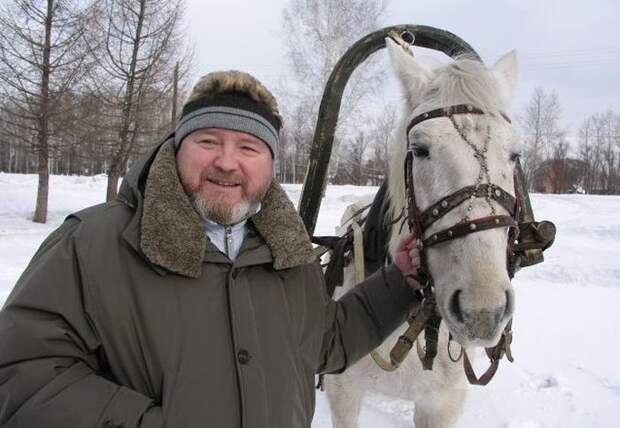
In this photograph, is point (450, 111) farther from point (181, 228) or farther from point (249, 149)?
point (181, 228)

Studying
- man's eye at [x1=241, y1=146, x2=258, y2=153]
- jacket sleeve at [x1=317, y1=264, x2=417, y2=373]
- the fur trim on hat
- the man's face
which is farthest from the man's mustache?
jacket sleeve at [x1=317, y1=264, x2=417, y2=373]

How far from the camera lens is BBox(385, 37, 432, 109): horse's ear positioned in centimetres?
210

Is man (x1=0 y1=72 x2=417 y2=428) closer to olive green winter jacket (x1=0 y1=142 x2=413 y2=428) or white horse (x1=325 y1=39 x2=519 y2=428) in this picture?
olive green winter jacket (x1=0 y1=142 x2=413 y2=428)

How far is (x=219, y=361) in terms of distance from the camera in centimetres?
137

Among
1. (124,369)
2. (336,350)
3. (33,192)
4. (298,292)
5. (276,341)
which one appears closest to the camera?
(124,369)

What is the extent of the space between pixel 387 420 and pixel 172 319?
290 centimetres

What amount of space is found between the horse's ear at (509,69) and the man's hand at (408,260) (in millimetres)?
872

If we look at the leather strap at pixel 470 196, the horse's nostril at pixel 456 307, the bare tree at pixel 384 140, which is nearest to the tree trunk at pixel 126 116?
the bare tree at pixel 384 140

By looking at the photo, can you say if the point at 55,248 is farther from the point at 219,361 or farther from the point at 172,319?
the point at 219,361

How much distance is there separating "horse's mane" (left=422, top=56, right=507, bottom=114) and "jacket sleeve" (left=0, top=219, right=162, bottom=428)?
4.84 feet

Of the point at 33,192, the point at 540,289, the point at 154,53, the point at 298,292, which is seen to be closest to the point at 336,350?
the point at 298,292

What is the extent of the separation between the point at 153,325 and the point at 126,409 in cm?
23

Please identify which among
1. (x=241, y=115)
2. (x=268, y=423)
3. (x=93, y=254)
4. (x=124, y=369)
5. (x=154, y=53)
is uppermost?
(x=154, y=53)

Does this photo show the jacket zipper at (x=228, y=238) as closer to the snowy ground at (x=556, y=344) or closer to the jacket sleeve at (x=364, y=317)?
the jacket sleeve at (x=364, y=317)
